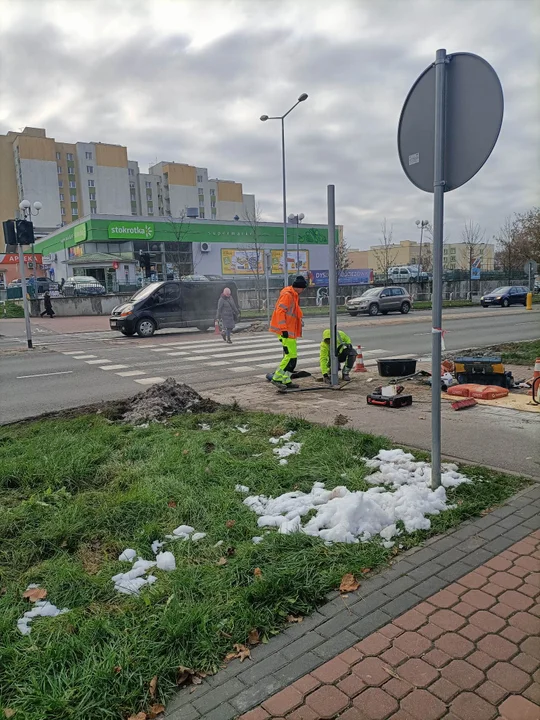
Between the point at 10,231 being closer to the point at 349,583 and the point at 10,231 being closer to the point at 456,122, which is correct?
the point at 456,122

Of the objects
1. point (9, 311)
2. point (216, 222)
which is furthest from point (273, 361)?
point (216, 222)

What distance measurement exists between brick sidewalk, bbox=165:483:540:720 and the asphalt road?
6.36 metres

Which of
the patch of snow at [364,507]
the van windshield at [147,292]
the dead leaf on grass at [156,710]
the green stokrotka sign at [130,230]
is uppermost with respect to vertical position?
the green stokrotka sign at [130,230]

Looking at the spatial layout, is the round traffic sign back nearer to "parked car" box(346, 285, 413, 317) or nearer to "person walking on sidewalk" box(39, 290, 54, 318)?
"parked car" box(346, 285, 413, 317)

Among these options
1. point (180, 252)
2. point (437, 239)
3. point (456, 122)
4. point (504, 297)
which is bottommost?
point (504, 297)

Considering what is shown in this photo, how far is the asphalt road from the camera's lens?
9844 millimetres

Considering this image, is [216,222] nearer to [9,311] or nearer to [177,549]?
[9,311]

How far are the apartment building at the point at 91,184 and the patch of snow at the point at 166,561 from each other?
87.0 meters

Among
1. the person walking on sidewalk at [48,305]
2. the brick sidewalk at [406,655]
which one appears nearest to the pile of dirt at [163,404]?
the brick sidewalk at [406,655]

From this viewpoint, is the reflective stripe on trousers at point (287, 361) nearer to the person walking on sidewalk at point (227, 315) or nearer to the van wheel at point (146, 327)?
the person walking on sidewalk at point (227, 315)

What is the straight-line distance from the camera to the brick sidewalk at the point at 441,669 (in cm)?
210

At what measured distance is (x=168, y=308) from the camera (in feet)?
71.4

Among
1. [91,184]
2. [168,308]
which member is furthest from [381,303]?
[91,184]

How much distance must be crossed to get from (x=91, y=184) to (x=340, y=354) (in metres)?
97.5
